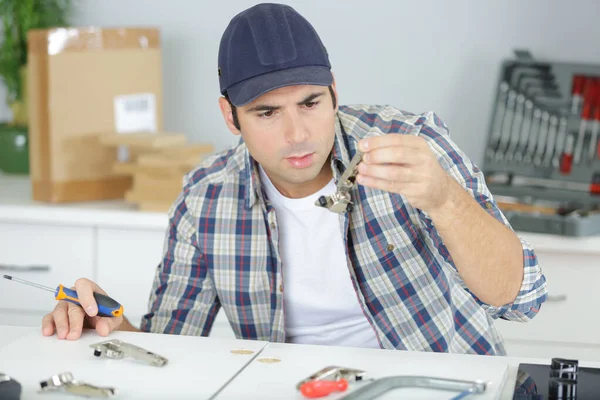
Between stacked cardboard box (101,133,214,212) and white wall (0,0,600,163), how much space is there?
0.39 meters

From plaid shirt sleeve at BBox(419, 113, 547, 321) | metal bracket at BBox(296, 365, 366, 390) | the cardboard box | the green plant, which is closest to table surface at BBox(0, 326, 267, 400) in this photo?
metal bracket at BBox(296, 365, 366, 390)

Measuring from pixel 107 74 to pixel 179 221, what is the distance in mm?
798

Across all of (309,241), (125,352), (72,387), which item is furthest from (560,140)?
(72,387)

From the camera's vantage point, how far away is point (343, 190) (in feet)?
4.46

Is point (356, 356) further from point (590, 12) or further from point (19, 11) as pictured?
point (19, 11)

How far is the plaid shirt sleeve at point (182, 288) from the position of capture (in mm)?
1608

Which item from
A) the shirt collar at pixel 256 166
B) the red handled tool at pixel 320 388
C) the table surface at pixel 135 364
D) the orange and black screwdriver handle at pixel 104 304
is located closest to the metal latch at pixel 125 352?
the table surface at pixel 135 364

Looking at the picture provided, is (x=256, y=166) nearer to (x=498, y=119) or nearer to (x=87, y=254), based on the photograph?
(x=87, y=254)

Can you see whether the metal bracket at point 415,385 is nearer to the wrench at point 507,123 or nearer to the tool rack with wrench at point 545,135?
the tool rack with wrench at point 545,135

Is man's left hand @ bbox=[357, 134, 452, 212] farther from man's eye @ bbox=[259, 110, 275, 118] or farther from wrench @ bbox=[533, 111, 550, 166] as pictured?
wrench @ bbox=[533, 111, 550, 166]

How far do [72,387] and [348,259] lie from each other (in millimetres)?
598

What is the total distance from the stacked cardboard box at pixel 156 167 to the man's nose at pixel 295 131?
33.3 inches

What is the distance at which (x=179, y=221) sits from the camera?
1.67 metres

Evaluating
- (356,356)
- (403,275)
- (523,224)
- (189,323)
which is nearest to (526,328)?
(523,224)
